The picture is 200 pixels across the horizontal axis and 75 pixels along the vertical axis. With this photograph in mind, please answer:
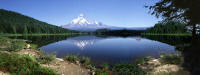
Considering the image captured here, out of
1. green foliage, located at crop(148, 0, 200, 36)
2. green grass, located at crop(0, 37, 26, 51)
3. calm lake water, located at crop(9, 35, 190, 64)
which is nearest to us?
green foliage, located at crop(148, 0, 200, 36)

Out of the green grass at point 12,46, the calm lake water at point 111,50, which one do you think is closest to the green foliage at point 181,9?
the calm lake water at point 111,50

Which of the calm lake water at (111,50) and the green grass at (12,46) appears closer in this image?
the green grass at (12,46)

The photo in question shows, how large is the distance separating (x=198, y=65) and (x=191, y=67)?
238mm

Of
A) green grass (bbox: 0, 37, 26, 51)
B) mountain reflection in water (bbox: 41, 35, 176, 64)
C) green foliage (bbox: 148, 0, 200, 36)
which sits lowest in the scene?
mountain reflection in water (bbox: 41, 35, 176, 64)

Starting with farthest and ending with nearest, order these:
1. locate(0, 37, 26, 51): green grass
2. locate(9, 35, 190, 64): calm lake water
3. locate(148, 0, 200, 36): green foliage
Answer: locate(9, 35, 190, 64): calm lake water → locate(0, 37, 26, 51): green grass → locate(148, 0, 200, 36): green foliage

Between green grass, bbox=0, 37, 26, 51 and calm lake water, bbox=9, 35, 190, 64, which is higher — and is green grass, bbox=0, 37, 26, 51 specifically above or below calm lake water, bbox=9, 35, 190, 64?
above

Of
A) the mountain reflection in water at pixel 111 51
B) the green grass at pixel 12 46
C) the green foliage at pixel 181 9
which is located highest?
the green foliage at pixel 181 9

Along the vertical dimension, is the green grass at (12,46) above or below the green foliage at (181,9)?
below

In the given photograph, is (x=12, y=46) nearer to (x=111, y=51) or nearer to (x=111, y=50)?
(x=111, y=51)

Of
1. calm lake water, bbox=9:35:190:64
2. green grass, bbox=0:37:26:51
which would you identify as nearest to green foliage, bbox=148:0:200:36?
calm lake water, bbox=9:35:190:64

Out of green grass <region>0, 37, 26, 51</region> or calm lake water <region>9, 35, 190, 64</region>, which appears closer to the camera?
green grass <region>0, 37, 26, 51</region>

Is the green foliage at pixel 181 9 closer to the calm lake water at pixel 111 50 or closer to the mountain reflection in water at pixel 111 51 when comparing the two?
the calm lake water at pixel 111 50

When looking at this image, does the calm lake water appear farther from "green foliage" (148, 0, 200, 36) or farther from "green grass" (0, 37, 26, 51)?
"green grass" (0, 37, 26, 51)

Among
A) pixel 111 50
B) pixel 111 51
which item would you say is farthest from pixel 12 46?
pixel 111 50
